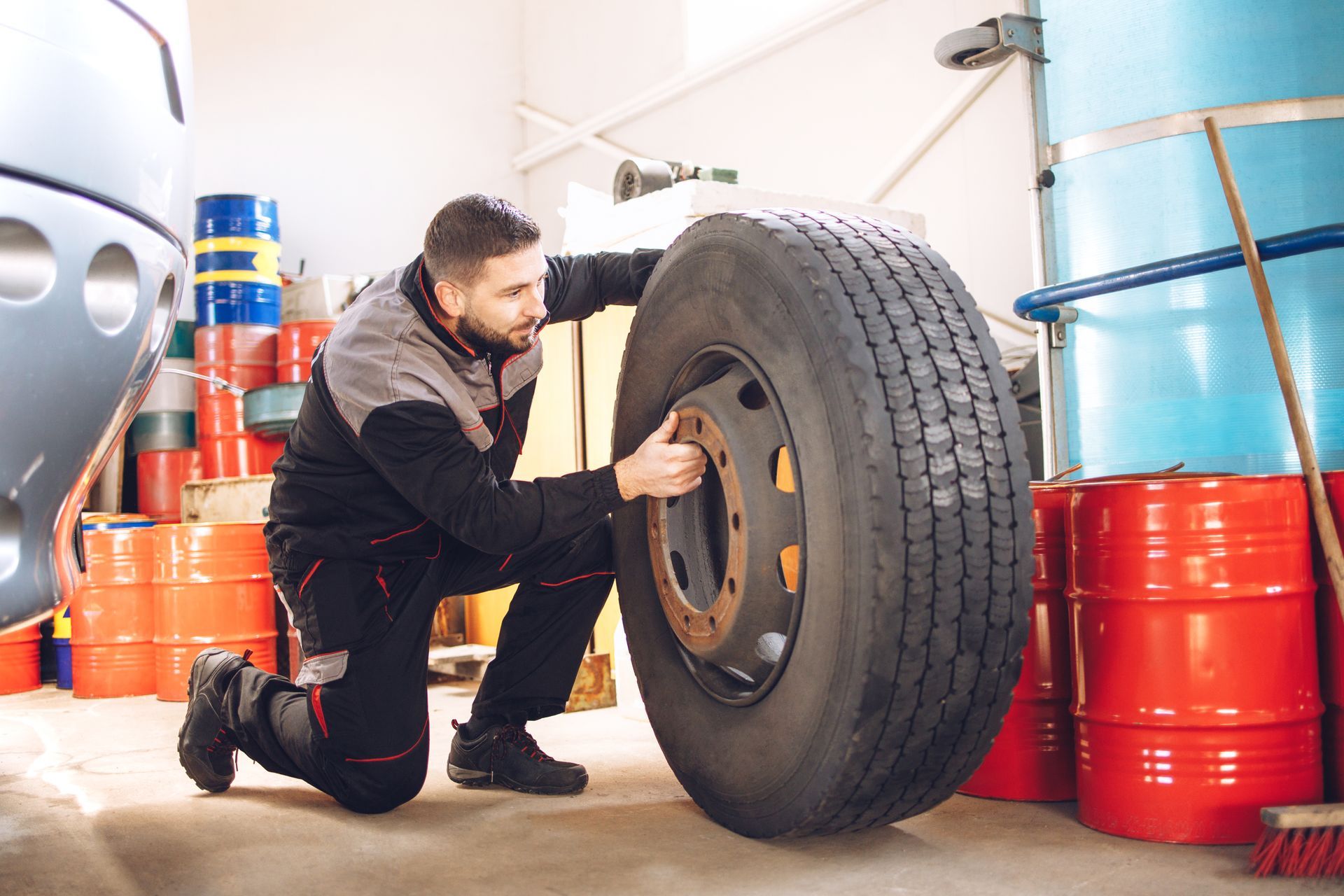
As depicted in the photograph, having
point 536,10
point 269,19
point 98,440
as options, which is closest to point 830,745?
point 98,440

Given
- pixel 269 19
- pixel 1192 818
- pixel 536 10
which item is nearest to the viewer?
pixel 1192 818

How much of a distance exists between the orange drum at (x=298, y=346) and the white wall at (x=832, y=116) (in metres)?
3.25

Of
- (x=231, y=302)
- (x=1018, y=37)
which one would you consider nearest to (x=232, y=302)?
(x=231, y=302)

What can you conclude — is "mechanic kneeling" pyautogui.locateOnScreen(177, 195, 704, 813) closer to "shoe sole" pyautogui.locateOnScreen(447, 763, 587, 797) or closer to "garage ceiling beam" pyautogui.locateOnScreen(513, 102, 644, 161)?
"shoe sole" pyautogui.locateOnScreen(447, 763, 587, 797)

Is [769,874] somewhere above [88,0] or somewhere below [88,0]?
below

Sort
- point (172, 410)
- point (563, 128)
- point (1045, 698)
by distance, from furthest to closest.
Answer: point (563, 128) → point (172, 410) → point (1045, 698)

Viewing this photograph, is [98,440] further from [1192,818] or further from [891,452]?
[1192,818]

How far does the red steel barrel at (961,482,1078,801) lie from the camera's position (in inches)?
75.2

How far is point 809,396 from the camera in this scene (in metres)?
1.45

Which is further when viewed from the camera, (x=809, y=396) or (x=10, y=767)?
(x=10, y=767)

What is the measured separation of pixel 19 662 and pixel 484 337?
3.23 meters

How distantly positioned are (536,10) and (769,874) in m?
9.68

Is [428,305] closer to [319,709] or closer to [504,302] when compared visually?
[504,302]

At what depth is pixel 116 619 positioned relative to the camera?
3.97 m
